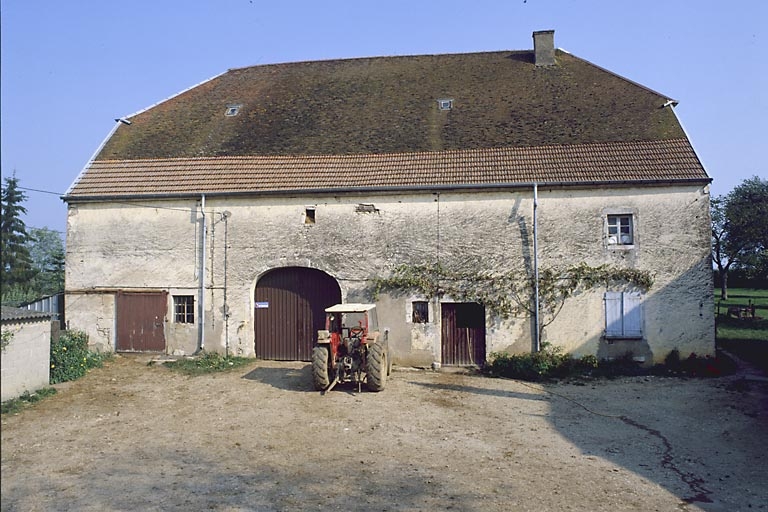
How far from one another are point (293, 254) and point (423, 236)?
3503 mm

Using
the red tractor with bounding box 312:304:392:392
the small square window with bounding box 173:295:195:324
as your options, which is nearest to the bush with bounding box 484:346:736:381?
the red tractor with bounding box 312:304:392:392

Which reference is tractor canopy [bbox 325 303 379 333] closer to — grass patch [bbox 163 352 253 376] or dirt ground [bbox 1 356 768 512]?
dirt ground [bbox 1 356 768 512]

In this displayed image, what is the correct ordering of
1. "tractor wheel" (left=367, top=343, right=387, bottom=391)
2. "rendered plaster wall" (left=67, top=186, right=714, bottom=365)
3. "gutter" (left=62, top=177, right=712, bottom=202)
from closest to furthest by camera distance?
"tractor wheel" (left=367, top=343, right=387, bottom=391) → "rendered plaster wall" (left=67, top=186, right=714, bottom=365) → "gutter" (left=62, top=177, right=712, bottom=202)

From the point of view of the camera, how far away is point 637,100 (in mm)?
15680

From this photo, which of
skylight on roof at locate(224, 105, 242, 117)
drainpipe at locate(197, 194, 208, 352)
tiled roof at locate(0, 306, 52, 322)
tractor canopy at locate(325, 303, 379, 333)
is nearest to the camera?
tiled roof at locate(0, 306, 52, 322)

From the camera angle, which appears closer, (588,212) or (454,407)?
(454,407)

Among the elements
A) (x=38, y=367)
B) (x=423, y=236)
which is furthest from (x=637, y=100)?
(x=38, y=367)

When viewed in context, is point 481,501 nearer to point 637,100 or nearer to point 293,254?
point 293,254

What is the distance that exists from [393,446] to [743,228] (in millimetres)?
26951

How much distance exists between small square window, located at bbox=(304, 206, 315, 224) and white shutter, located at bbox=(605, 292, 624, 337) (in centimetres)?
781

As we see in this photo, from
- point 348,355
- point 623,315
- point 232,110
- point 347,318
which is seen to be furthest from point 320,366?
point 232,110

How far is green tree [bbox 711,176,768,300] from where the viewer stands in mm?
26406

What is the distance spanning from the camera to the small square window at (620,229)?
13.5 meters

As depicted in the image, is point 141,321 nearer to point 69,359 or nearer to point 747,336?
point 69,359
